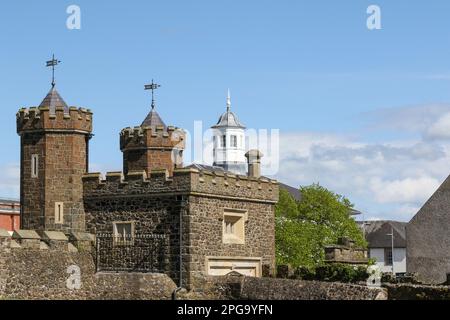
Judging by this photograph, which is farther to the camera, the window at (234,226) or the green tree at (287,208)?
the green tree at (287,208)

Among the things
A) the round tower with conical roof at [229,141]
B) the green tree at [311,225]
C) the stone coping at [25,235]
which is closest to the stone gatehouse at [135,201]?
the stone coping at [25,235]

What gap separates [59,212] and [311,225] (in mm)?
30770

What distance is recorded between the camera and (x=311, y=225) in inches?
2552

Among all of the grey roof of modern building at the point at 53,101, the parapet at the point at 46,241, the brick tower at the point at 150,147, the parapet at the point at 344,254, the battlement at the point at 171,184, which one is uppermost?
the grey roof of modern building at the point at 53,101

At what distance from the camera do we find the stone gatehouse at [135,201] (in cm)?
3528

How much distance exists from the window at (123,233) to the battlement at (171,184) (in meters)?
1.16

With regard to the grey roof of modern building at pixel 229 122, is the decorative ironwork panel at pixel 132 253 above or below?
below

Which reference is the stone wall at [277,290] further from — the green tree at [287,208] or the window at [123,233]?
the green tree at [287,208]

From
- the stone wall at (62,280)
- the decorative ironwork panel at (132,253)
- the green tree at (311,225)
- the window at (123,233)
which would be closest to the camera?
the stone wall at (62,280)

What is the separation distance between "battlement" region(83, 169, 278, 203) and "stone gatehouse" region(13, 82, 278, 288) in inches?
1.5

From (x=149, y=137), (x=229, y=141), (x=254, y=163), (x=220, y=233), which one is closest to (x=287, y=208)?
(x=254, y=163)
